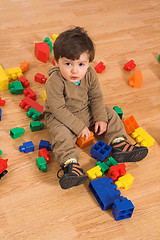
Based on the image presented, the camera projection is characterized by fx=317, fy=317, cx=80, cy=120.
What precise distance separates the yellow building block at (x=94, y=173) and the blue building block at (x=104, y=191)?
0.03 metres

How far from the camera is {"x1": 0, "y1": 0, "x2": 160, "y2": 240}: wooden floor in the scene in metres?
1.18

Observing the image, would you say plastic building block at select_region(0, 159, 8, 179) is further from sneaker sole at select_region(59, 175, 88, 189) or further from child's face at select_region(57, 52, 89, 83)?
child's face at select_region(57, 52, 89, 83)

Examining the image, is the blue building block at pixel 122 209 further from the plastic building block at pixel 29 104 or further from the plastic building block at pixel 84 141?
the plastic building block at pixel 29 104

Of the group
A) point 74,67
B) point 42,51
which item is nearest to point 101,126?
point 74,67

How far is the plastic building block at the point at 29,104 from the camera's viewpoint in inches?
61.2

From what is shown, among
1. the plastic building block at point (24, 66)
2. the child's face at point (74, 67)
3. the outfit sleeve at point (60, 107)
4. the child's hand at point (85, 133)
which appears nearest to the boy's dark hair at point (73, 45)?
the child's face at point (74, 67)

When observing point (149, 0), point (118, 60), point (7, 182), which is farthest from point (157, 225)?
point (149, 0)

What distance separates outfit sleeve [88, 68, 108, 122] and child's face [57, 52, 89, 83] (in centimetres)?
12

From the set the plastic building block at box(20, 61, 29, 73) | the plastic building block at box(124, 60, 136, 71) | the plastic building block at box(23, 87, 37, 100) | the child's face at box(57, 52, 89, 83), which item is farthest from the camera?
the plastic building block at box(124, 60, 136, 71)

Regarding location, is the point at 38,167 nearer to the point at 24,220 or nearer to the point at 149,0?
the point at 24,220

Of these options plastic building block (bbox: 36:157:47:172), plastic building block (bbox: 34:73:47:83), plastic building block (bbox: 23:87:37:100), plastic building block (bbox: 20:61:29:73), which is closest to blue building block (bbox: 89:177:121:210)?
plastic building block (bbox: 36:157:47:172)

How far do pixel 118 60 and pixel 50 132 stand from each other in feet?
2.64

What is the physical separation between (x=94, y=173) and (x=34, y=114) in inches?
16.5

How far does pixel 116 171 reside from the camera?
51.7 inches
